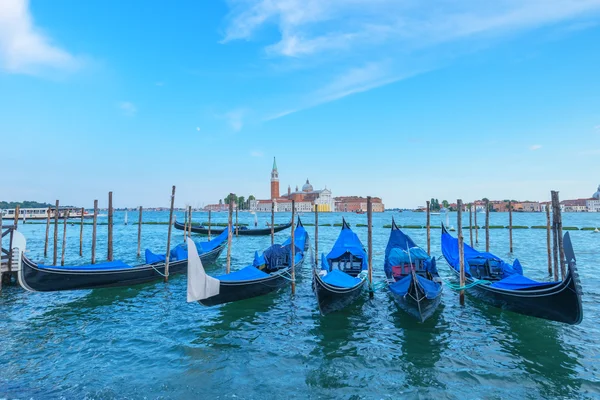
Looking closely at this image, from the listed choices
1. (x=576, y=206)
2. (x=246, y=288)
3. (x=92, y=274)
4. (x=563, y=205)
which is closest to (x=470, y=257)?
(x=246, y=288)

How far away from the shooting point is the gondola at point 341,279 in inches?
257

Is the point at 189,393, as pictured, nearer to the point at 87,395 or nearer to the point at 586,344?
the point at 87,395

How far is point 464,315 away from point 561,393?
2.82 metres

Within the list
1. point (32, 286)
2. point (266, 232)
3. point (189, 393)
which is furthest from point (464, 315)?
point (266, 232)

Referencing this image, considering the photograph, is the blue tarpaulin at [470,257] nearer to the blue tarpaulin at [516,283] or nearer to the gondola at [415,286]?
the gondola at [415,286]

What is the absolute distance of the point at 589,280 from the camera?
9.99 meters

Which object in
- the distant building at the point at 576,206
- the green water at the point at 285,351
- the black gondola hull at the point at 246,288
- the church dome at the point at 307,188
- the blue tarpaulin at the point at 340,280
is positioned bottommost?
the green water at the point at 285,351

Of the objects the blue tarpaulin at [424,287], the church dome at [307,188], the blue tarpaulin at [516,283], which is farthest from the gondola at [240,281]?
the church dome at [307,188]

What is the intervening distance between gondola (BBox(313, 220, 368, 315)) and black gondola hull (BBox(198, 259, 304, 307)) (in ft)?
3.55

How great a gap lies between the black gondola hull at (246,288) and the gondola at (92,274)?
3544 millimetres

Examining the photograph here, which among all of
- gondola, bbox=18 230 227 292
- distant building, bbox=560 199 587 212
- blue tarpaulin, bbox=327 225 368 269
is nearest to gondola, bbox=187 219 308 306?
blue tarpaulin, bbox=327 225 368 269

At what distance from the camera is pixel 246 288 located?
731 centimetres

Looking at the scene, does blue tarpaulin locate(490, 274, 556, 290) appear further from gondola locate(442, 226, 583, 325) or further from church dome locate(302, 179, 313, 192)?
church dome locate(302, 179, 313, 192)

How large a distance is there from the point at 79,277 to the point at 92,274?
28 cm
